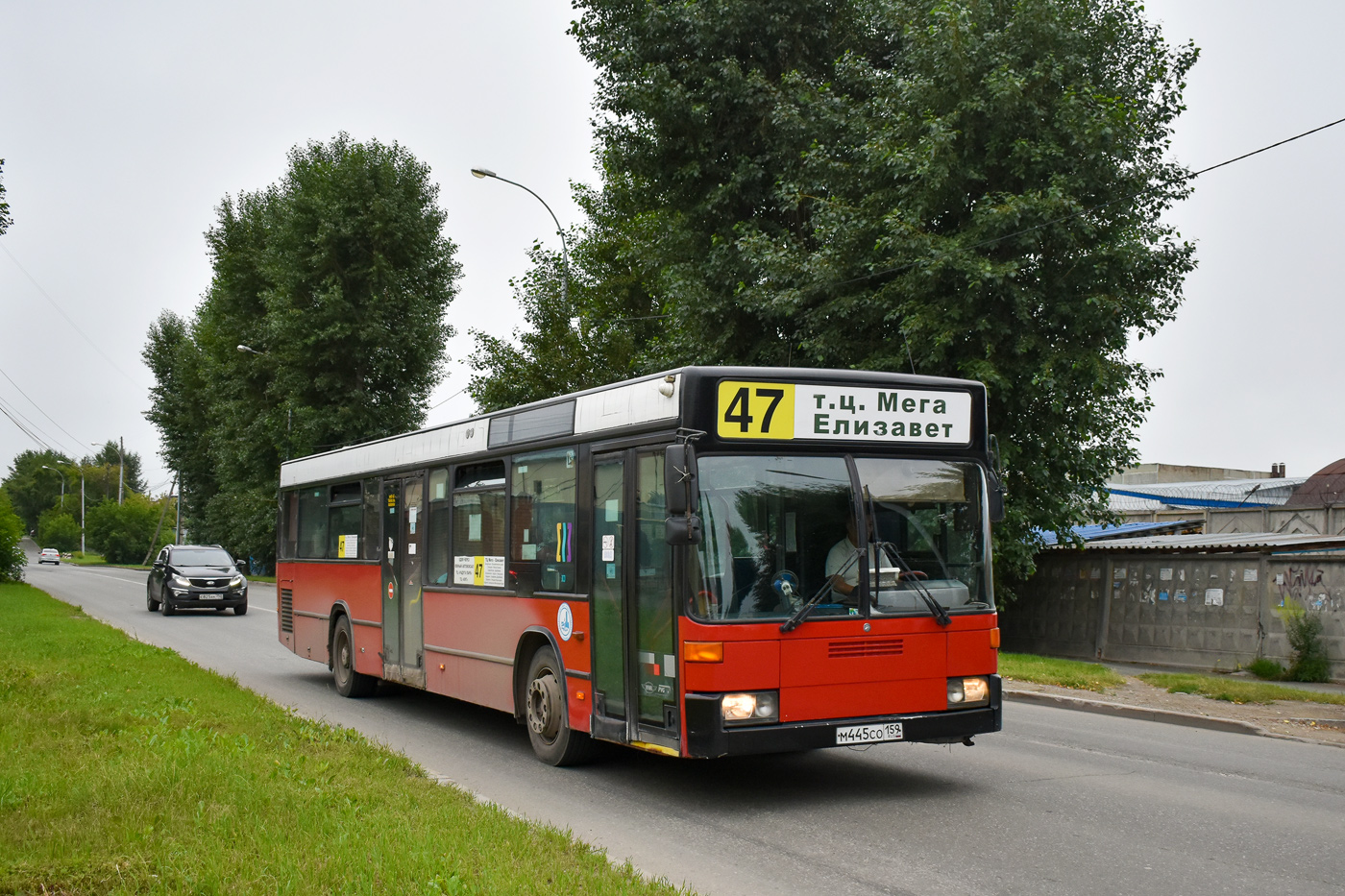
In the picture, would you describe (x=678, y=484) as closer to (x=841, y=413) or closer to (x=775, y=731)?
(x=841, y=413)

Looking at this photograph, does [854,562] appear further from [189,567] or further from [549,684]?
[189,567]

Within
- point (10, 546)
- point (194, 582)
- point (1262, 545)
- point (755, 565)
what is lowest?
point (194, 582)

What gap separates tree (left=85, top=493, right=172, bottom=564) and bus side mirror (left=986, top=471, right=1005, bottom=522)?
340 ft

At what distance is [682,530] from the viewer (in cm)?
718

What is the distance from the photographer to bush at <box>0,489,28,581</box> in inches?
1554

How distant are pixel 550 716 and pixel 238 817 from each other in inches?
134

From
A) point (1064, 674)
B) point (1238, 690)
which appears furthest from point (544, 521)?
point (1238, 690)

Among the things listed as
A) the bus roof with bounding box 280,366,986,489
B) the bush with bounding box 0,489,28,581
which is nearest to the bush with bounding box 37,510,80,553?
the bush with bounding box 0,489,28,581

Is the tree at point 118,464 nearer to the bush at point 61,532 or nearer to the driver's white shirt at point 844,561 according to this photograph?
the bush at point 61,532

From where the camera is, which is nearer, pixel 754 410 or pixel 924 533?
pixel 754 410

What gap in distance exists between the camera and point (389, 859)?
5.44m

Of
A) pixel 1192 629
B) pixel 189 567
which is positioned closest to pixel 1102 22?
pixel 1192 629

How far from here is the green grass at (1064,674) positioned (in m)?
15.2

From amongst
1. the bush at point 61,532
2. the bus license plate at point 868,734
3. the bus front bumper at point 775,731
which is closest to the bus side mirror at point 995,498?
the bus front bumper at point 775,731
